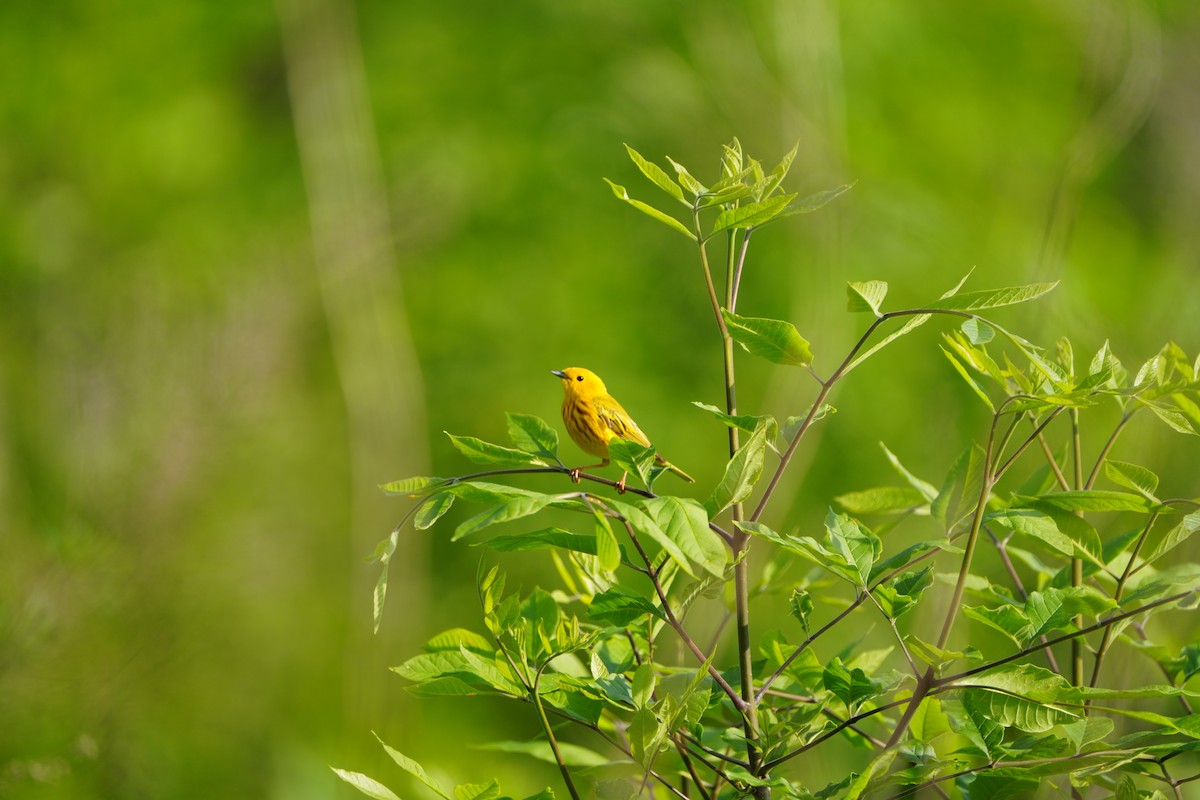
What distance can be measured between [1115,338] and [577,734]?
1.57m

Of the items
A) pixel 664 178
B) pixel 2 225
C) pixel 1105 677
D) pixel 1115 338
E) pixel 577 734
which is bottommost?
pixel 577 734

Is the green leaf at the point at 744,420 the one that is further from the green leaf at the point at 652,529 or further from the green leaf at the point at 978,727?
the green leaf at the point at 978,727

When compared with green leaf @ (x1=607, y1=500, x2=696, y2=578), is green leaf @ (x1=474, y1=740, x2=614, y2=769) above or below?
below

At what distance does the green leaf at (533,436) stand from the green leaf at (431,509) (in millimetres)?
70

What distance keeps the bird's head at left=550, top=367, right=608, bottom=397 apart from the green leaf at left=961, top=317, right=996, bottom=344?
510mm

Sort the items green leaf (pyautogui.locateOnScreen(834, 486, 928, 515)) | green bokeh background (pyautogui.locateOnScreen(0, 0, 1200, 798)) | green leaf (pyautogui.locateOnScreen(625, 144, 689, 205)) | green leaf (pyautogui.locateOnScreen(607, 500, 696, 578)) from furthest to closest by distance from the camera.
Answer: green bokeh background (pyautogui.locateOnScreen(0, 0, 1200, 798)) < green leaf (pyautogui.locateOnScreen(834, 486, 928, 515)) < green leaf (pyautogui.locateOnScreen(625, 144, 689, 205)) < green leaf (pyautogui.locateOnScreen(607, 500, 696, 578))

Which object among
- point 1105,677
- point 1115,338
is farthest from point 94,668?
point 1115,338

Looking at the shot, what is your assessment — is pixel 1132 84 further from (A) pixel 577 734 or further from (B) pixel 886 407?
(A) pixel 577 734

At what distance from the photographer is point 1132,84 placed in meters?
2.06

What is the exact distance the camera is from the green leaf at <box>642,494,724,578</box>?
0.52 meters

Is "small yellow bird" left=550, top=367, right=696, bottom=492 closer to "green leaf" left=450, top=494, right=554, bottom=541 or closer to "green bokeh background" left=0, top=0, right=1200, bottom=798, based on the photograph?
"green leaf" left=450, top=494, right=554, bottom=541

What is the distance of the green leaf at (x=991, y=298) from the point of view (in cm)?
59

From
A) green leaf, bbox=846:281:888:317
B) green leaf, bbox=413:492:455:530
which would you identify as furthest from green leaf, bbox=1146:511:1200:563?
green leaf, bbox=413:492:455:530

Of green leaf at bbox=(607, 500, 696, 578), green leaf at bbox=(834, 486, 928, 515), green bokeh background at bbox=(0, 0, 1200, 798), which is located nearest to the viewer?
green leaf at bbox=(607, 500, 696, 578)
